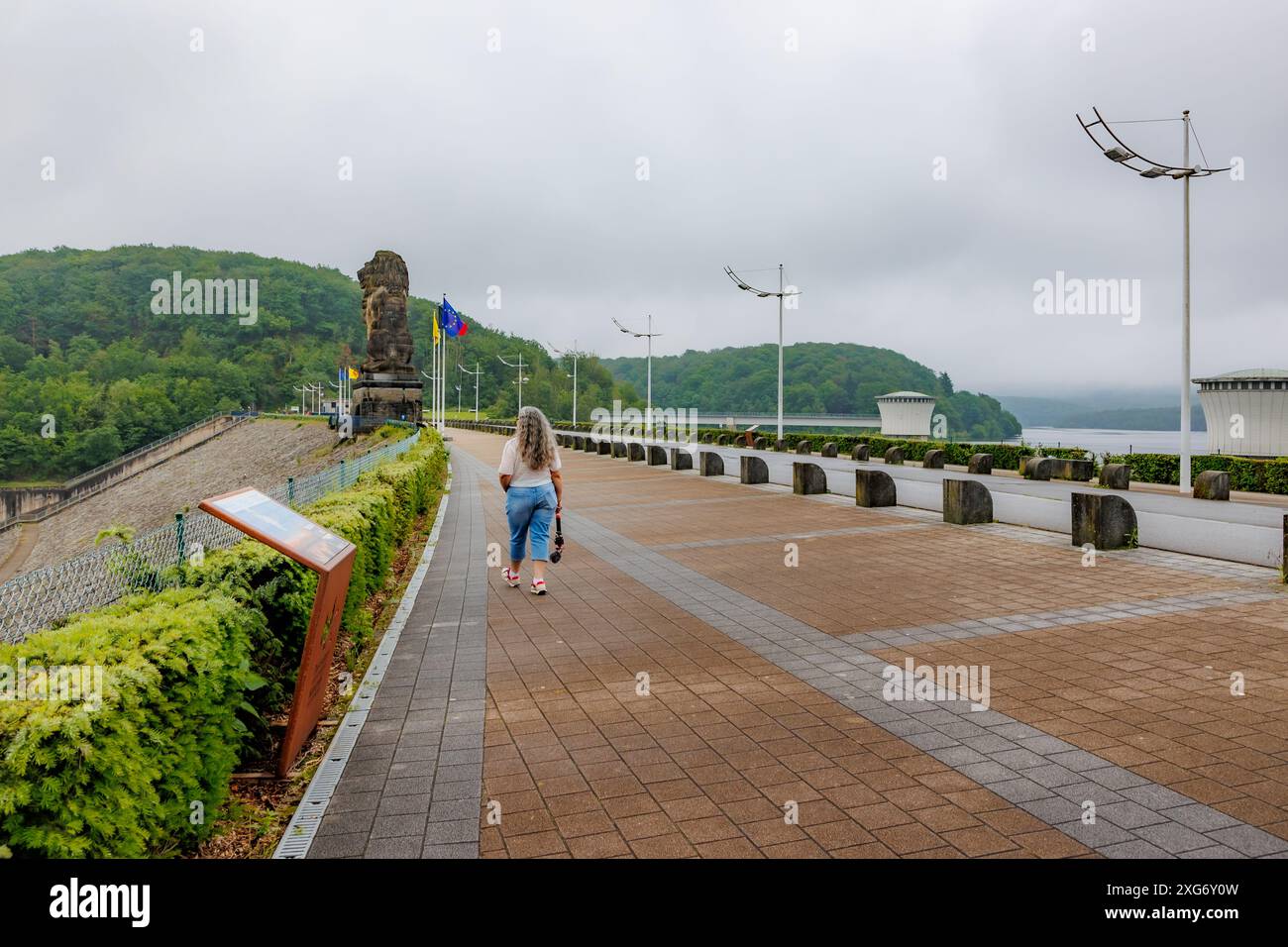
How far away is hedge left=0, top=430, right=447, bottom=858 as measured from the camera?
8.49 feet

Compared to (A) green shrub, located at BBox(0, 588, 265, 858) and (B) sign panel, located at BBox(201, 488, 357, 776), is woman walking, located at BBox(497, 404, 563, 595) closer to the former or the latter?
(B) sign panel, located at BBox(201, 488, 357, 776)

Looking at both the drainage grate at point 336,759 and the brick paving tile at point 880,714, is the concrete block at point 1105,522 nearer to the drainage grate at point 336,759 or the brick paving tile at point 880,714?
the brick paving tile at point 880,714

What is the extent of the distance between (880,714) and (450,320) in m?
35.7

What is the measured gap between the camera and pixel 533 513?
8805 millimetres

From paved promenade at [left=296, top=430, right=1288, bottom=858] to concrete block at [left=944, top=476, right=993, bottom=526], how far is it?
3.00 m

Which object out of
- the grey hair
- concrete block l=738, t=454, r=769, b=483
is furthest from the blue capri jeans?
concrete block l=738, t=454, r=769, b=483

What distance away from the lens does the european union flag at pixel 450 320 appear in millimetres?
38406

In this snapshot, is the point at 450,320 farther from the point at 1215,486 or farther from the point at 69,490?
the point at 69,490

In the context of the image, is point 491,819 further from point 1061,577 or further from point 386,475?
point 386,475

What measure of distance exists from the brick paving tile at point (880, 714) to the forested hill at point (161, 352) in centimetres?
10246

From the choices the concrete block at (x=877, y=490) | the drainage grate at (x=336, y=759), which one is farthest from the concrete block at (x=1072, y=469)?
the drainage grate at (x=336, y=759)

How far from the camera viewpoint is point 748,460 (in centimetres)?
2091

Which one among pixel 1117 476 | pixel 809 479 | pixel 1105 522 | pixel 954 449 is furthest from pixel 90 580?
pixel 954 449
